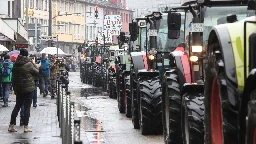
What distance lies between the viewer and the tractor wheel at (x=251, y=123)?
21.2 feet

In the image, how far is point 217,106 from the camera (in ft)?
27.0

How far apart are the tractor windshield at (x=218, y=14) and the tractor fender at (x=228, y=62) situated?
3.26m

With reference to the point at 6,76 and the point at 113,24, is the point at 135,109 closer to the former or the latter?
the point at 6,76

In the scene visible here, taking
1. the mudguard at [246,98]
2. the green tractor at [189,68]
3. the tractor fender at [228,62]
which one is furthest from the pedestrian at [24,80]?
the mudguard at [246,98]

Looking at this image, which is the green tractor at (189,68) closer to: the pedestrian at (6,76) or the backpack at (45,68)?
the pedestrian at (6,76)

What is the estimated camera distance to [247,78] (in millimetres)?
6676

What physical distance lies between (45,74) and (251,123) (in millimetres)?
24797

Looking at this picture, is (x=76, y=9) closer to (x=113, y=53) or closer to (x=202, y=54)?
(x=113, y=53)

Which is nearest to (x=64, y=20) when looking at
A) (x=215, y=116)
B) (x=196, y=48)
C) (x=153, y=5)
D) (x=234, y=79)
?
(x=153, y=5)

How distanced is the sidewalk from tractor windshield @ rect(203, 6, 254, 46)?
4568mm

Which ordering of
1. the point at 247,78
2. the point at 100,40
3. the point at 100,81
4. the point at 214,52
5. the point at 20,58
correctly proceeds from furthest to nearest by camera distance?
the point at 100,40 < the point at 100,81 < the point at 20,58 < the point at 214,52 < the point at 247,78

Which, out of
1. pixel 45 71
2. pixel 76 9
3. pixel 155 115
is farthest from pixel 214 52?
pixel 76 9

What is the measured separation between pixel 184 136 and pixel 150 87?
13.7 feet

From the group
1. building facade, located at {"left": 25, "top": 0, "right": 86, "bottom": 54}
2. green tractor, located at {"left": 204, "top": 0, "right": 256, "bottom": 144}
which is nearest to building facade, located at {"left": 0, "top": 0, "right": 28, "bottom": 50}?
green tractor, located at {"left": 204, "top": 0, "right": 256, "bottom": 144}
